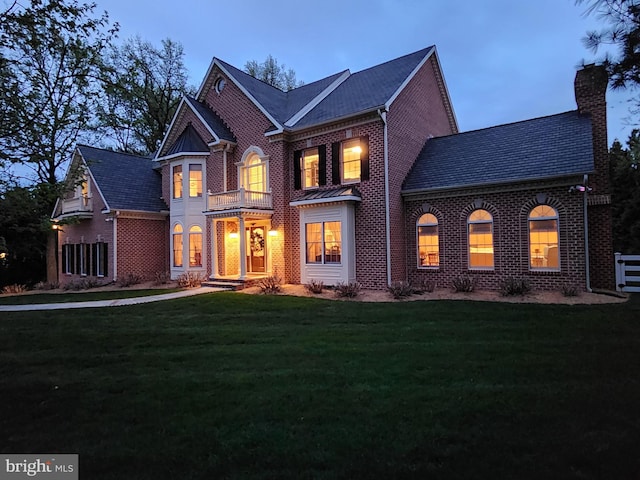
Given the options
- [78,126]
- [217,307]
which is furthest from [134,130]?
[78,126]

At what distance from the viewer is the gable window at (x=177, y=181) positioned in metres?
19.5

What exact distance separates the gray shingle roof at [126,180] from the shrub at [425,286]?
14096 millimetres

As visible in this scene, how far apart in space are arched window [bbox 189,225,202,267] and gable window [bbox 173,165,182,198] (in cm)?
200

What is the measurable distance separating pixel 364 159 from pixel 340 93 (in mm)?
4944

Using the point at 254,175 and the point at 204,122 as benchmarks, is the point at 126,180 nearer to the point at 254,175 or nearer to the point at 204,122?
the point at 204,122

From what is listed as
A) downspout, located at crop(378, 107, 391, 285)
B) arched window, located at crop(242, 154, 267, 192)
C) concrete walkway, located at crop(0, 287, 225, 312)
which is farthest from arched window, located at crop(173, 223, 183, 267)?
downspout, located at crop(378, 107, 391, 285)

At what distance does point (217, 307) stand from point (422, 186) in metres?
8.45

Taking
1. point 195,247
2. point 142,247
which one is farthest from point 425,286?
point 142,247

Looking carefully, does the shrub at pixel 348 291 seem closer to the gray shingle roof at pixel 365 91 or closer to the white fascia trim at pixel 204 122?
the gray shingle roof at pixel 365 91

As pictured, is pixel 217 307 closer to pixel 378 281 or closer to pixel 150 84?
pixel 378 281

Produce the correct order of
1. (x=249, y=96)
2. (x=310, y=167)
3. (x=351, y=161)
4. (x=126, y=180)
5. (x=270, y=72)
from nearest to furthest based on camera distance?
(x=351, y=161) → (x=310, y=167) → (x=249, y=96) → (x=126, y=180) → (x=270, y=72)

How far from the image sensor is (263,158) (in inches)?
685

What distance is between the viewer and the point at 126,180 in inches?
850

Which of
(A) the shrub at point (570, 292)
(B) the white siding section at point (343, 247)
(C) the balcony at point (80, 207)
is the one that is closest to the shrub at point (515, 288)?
(A) the shrub at point (570, 292)
